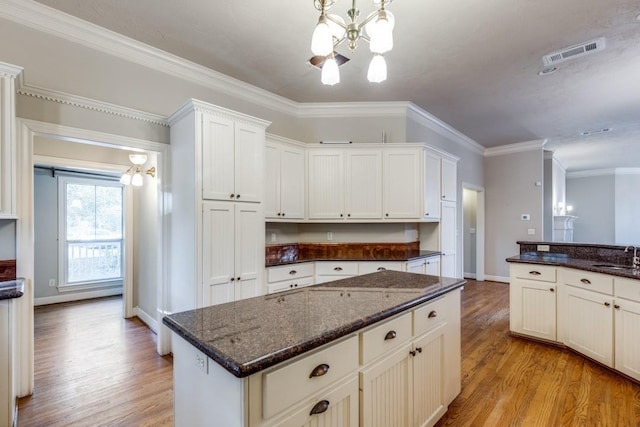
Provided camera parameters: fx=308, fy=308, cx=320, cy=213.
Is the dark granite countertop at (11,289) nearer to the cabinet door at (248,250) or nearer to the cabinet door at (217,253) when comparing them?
the cabinet door at (217,253)

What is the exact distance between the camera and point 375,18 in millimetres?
1547

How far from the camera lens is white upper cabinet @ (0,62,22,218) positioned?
1.91m

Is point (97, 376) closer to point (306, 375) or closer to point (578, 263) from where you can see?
point (306, 375)

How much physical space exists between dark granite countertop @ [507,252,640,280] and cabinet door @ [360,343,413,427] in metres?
2.21

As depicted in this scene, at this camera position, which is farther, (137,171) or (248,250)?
(137,171)

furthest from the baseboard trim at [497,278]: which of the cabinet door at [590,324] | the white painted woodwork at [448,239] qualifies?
the cabinet door at [590,324]

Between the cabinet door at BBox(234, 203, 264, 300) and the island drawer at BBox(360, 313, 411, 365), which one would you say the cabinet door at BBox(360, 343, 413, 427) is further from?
the cabinet door at BBox(234, 203, 264, 300)

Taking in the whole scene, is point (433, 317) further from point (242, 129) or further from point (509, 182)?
point (509, 182)

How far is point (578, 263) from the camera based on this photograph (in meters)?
3.06

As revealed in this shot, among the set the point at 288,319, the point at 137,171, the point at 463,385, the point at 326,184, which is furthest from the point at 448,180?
the point at 137,171

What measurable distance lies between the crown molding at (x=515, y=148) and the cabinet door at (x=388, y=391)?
6.34 metres

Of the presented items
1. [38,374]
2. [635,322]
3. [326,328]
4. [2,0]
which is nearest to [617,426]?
[635,322]

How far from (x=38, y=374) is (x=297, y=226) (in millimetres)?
2951

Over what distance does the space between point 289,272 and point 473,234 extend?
5.38 meters
